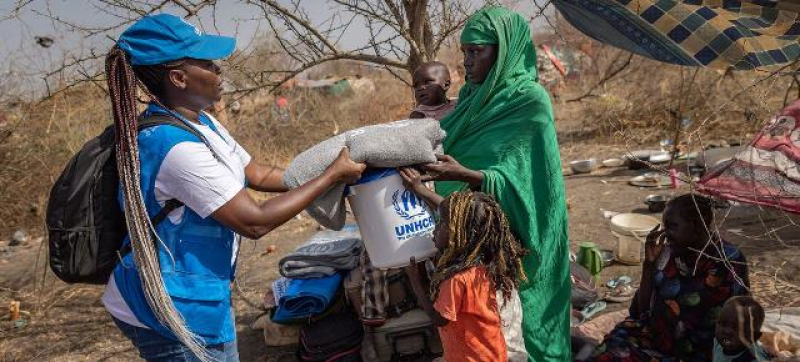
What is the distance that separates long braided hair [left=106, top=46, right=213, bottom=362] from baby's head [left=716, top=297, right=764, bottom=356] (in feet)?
6.17

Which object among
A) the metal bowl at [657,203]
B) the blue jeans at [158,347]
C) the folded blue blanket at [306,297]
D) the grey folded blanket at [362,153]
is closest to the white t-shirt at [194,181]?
the grey folded blanket at [362,153]

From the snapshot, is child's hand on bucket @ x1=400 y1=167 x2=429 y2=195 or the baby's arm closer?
child's hand on bucket @ x1=400 y1=167 x2=429 y2=195

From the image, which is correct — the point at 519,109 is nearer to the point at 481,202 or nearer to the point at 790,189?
the point at 481,202

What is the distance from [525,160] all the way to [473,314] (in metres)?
0.64

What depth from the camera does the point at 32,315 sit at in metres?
4.46

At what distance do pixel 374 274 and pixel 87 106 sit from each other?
6.46 meters

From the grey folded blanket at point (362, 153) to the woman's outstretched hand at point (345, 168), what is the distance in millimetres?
25

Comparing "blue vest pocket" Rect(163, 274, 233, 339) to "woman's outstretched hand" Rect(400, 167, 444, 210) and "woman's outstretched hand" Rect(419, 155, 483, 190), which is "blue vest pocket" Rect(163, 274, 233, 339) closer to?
"woman's outstretched hand" Rect(400, 167, 444, 210)

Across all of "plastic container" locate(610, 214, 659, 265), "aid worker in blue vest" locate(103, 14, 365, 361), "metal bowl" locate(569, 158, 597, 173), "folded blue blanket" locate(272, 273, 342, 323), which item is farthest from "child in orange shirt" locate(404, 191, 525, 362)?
"metal bowl" locate(569, 158, 597, 173)

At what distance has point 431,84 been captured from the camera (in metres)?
3.06

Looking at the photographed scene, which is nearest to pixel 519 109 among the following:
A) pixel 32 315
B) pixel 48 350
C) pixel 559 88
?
Answer: pixel 48 350

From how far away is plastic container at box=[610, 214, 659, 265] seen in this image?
402 centimetres

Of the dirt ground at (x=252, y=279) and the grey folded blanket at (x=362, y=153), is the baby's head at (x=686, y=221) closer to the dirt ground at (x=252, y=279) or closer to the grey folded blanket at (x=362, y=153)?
the dirt ground at (x=252, y=279)

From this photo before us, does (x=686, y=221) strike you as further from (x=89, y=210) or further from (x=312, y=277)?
(x=89, y=210)
